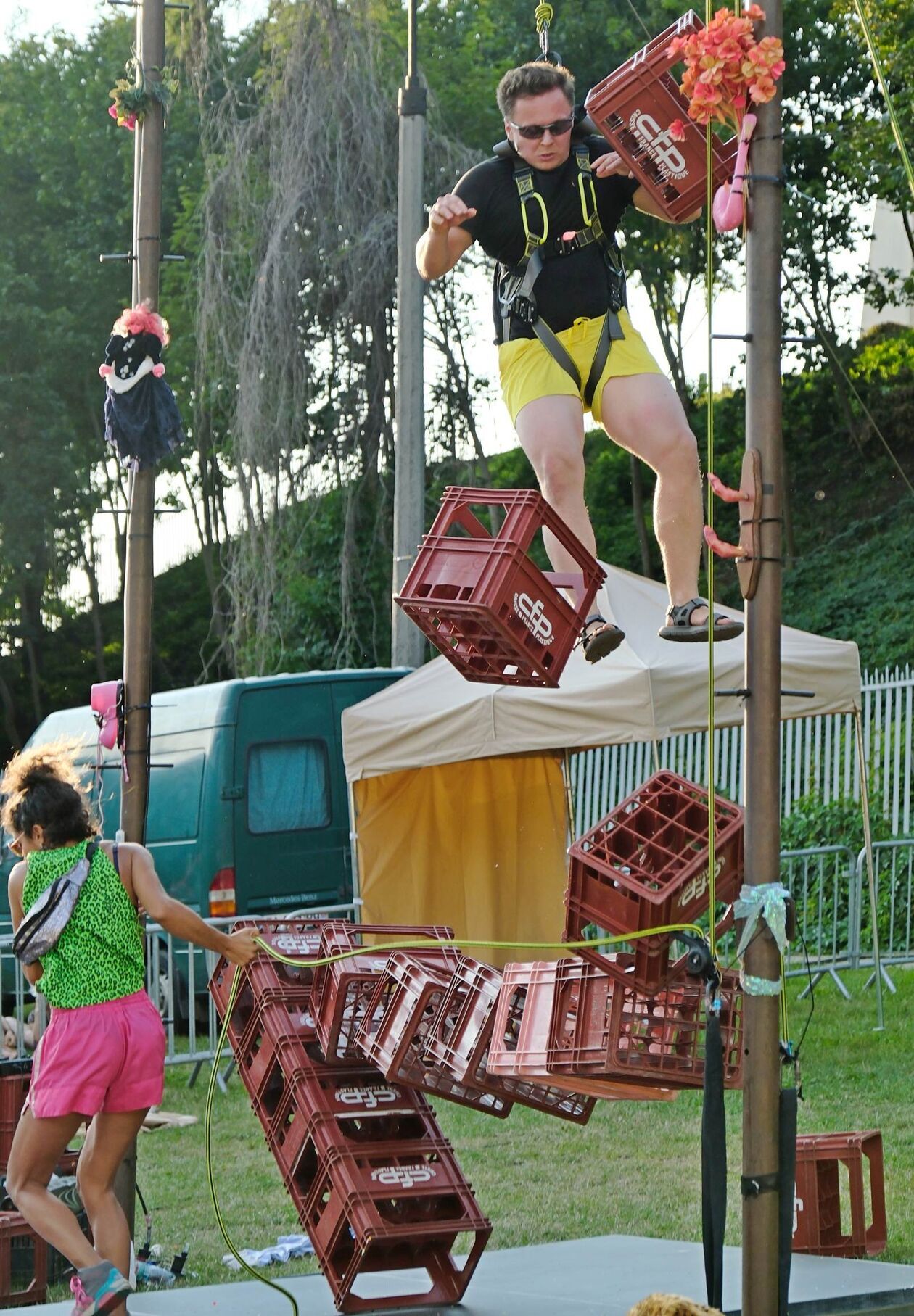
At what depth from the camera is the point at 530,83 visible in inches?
177

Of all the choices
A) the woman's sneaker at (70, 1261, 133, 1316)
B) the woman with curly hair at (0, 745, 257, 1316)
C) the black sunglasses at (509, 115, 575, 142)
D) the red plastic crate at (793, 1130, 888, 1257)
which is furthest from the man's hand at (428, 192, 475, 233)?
the red plastic crate at (793, 1130, 888, 1257)

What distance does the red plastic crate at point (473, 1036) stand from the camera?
450 cm

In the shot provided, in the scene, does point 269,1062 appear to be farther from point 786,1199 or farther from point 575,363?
point 575,363

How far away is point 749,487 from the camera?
160 inches

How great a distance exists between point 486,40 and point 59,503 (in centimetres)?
964

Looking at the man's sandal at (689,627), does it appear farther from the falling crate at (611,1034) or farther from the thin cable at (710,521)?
the falling crate at (611,1034)

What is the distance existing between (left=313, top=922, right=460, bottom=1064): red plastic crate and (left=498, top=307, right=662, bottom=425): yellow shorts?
155 cm

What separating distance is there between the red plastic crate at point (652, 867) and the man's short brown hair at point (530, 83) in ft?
6.11

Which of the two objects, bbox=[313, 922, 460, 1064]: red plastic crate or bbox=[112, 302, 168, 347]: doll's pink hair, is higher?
bbox=[112, 302, 168, 347]: doll's pink hair

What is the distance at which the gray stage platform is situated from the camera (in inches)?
179

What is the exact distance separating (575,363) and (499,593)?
2.68 ft

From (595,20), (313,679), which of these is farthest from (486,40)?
(313,679)

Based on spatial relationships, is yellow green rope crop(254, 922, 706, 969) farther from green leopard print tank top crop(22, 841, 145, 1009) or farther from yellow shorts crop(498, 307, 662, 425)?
yellow shorts crop(498, 307, 662, 425)

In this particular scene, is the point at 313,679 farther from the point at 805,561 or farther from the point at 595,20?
the point at 595,20
